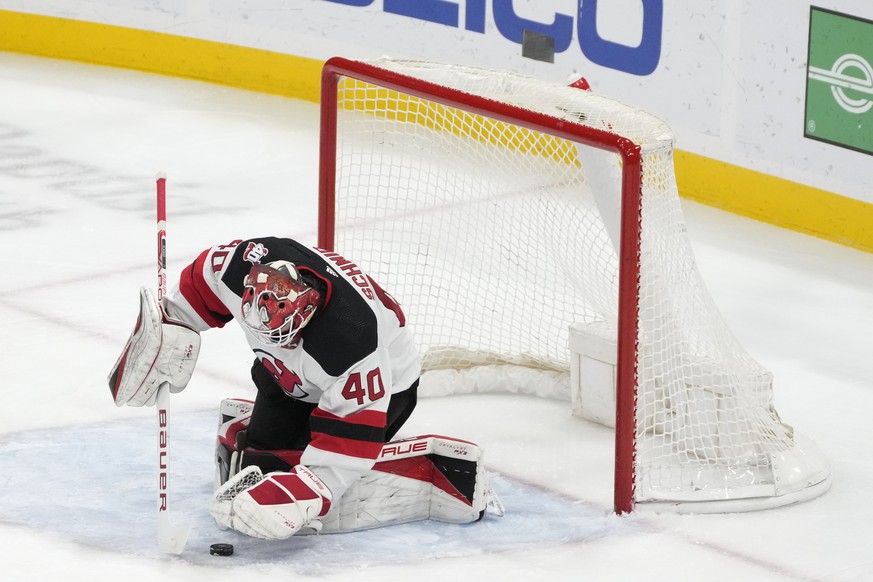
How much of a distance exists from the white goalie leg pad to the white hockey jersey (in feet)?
0.49

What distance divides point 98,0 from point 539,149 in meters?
3.87

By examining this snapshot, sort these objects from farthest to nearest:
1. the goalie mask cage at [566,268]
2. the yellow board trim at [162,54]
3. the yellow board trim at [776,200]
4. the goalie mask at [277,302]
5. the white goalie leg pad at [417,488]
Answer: the yellow board trim at [162,54] → the yellow board trim at [776,200] → the goalie mask cage at [566,268] → the white goalie leg pad at [417,488] → the goalie mask at [277,302]

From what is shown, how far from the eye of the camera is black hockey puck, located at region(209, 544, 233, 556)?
3568 millimetres

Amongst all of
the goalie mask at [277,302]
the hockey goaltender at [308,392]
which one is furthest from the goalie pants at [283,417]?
the goalie mask at [277,302]

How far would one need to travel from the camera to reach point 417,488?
148 inches

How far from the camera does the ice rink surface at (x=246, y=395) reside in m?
3.62

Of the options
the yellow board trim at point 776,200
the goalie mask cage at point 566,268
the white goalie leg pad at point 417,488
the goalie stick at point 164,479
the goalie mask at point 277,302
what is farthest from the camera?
the yellow board trim at point 776,200

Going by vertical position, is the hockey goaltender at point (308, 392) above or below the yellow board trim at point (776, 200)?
below

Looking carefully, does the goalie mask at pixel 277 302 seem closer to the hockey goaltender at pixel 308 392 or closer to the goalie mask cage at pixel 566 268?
the hockey goaltender at pixel 308 392

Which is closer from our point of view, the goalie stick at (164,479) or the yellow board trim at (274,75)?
the goalie stick at (164,479)

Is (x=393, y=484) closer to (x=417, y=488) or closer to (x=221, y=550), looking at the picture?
(x=417, y=488)

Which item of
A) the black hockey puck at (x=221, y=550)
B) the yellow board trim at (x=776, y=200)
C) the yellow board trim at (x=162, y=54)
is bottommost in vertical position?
the black hockey puck at (x=221, y=550)

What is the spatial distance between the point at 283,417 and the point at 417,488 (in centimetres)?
34

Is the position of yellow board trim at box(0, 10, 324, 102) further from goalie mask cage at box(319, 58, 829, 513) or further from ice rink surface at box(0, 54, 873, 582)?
goalie mask cage at box(319, 58, 829, 513)
